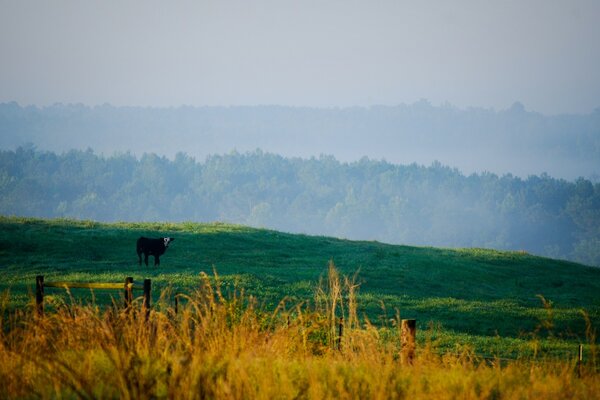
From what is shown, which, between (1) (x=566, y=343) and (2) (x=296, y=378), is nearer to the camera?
(2) (x=296, y=378)

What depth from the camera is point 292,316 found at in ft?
86.5

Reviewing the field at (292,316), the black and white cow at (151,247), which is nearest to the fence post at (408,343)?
the field at (292,316)

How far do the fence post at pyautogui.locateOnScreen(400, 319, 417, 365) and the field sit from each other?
0.23m

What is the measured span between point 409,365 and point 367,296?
21788 millimetres

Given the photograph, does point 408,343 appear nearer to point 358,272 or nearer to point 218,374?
point 218,374

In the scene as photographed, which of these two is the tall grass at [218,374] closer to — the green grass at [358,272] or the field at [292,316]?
the field at [292,316]

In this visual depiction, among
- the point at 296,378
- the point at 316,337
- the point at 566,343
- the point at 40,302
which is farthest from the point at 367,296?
the point at 296,378

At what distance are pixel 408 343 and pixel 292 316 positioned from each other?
47.6 feet

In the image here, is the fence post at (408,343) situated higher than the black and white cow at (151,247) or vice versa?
the black and white cow at (151,247)

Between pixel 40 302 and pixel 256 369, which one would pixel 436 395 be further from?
pixel 40 302

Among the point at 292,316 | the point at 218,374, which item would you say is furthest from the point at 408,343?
the point at 292,316

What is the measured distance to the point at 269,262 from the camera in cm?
4288

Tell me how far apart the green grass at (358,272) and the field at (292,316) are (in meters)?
0.13

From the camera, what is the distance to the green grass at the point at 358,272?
2953cm
